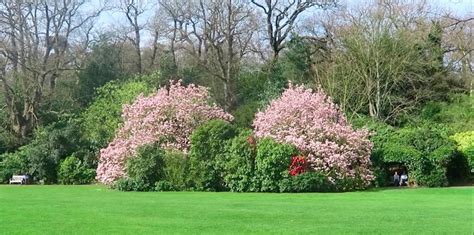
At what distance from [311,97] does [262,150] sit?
15.3 ft

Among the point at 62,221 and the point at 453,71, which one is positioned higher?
the point at 453,71

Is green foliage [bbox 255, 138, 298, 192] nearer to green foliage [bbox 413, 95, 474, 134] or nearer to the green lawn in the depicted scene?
the green lawn

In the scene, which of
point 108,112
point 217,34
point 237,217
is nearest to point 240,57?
point 217,34

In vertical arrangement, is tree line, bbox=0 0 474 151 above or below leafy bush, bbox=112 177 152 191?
above

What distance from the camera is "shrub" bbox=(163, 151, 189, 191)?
3133cm

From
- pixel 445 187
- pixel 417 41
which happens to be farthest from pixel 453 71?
pixel 445 187

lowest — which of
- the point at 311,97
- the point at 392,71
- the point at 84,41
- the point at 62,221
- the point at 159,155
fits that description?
the point at 62,221

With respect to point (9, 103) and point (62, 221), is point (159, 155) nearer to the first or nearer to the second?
point (62, 221)

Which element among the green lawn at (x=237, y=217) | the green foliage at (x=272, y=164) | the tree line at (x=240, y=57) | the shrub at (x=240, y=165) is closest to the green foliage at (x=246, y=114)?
the tree line at (x=240, y=57)

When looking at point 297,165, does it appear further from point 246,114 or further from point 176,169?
point 246,114

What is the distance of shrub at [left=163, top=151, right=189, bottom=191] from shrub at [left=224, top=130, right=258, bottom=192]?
2.12 metres

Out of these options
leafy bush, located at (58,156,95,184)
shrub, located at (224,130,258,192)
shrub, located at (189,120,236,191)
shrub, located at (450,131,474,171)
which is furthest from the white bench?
shrub, located at (450,131,474,171)

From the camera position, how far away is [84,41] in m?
55.2

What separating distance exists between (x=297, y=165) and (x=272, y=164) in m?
1.17
